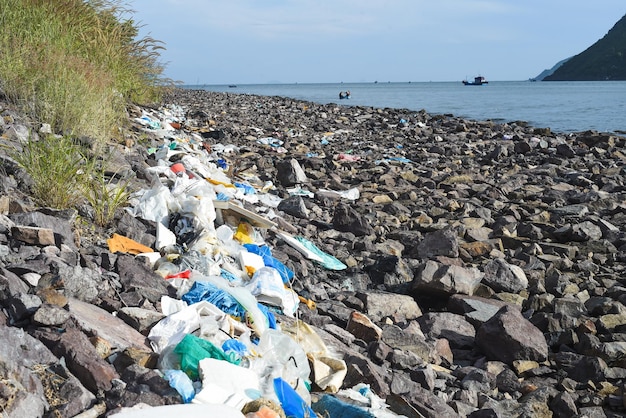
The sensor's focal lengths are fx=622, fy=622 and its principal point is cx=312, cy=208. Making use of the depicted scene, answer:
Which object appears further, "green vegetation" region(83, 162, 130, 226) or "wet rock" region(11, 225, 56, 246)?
"green vegetation" region(83, 162, 130, 226)

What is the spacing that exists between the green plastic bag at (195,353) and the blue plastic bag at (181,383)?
0.07 m

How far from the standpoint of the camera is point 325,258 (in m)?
5.35

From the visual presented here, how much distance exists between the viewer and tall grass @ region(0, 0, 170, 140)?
5789mm

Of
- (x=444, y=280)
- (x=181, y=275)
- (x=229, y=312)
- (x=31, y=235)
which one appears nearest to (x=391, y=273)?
(x=444, y=280)

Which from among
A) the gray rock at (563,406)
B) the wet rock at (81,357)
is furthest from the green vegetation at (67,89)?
the gray rock at (563,406)

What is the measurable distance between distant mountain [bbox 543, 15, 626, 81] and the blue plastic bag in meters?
111

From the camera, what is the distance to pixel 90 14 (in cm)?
920

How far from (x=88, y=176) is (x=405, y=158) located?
801 centimetres

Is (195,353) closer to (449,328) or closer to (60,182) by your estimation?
(60,182)

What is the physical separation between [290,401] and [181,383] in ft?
1.46

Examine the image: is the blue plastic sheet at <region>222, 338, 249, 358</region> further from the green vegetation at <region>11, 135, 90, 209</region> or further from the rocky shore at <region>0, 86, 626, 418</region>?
the green vegetation at <region>11, 135, 90, 209</region>

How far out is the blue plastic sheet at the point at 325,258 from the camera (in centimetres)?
528

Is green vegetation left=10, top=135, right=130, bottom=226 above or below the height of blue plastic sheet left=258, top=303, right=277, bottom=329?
above

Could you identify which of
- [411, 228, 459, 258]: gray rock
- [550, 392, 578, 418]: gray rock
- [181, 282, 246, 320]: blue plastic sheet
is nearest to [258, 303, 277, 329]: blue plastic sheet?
[181, 282, 246, 320]: blue plastic sheet
